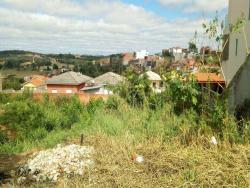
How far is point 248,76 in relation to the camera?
8.10 metres

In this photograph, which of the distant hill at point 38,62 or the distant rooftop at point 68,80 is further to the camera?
the distant hill at point 38,62

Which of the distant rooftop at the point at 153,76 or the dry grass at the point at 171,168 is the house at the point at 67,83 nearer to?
the distant rooftop at the point at 153,76

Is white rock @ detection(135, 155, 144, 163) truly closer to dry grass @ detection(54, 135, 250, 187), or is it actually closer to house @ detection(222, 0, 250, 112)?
dry grass @ detection(54, 135, 250, 187)

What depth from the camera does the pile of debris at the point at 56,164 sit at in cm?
529

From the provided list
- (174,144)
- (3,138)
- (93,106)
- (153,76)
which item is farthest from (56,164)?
(153,76)

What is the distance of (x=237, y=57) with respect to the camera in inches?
804

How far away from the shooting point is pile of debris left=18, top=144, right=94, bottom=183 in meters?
5.29

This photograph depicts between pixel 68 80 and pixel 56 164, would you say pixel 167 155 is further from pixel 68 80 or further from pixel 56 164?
pixel 68 80

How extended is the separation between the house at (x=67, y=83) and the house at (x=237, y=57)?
41112mm

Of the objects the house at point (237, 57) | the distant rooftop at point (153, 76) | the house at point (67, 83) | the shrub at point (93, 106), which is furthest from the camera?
the house at point (67, 83)

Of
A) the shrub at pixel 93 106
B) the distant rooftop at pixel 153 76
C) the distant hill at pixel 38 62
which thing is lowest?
the distant hill at pixel 38 62

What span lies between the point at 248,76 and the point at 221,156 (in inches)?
137

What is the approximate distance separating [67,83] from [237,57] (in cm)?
4450

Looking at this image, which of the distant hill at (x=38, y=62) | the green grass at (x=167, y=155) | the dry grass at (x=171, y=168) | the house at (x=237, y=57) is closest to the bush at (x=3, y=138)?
the green grass at (x=167, y=155)
